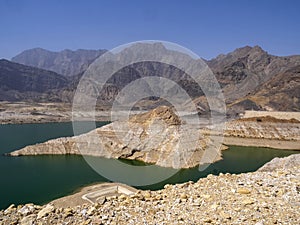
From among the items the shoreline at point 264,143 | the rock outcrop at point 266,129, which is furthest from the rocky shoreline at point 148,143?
the rock outcrop at point 266,129

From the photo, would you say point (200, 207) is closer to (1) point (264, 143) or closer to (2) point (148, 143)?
(2) point (148, 143)

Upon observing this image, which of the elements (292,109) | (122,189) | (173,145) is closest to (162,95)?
(292,109)

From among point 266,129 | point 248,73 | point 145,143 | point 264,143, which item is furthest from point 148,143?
point 248,73

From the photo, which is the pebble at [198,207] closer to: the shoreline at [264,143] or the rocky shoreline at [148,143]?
the rocky shoreline at [148,143]

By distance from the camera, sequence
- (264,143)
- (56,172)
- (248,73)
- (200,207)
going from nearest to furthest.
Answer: (200,207)
(56,172)
(264,143)
(248,73)

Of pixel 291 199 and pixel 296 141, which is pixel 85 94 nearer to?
pixel 296 141

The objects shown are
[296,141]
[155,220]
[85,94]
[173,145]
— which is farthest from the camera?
[85,94]
